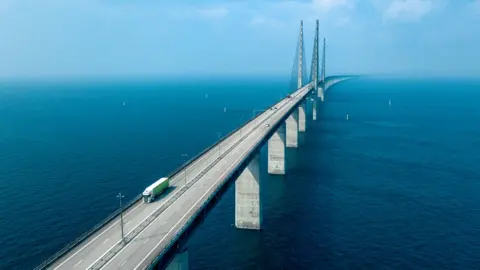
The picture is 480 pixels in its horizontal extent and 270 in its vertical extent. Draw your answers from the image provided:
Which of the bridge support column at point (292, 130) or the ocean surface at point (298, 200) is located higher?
the bridge support column at point (292, 130)

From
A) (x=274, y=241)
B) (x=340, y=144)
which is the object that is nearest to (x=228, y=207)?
(x=274, y=241)

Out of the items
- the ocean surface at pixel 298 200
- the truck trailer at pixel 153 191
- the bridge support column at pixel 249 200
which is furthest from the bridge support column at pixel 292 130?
the truck trailer at pixel 153 191

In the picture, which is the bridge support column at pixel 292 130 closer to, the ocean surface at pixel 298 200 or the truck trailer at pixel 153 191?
the ocean surface at pixel 298 200

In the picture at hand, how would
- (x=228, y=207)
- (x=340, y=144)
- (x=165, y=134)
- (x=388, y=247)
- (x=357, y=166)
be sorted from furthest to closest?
(x=165, y=134), (x=340, y=144), (x=357, y=166), (x=228, y=207), (x=388, y=247)

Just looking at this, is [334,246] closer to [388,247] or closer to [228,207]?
[388,247]

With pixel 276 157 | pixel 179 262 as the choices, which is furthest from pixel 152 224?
pixel 276 157
